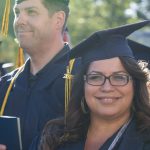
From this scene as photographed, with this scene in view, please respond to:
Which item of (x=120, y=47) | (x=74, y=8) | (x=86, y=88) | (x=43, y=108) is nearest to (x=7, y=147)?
(x=43, y=108)

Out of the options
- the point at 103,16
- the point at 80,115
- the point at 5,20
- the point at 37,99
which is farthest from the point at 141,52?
the point at 103,16

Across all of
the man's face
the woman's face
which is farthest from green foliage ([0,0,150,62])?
the woman's face

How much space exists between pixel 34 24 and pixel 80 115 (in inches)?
37.1

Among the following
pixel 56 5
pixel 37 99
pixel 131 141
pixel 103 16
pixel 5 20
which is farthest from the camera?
pixel 103 16

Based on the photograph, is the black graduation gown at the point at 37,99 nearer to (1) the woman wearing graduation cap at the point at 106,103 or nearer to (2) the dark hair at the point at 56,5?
(2) the dark hair at the point at 56,5

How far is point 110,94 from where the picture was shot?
3697mm

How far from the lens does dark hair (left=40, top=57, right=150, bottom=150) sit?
3748 mm

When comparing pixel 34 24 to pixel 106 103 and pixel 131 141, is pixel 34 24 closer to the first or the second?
pixel 106 103

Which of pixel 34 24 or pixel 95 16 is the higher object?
pixel 95 16

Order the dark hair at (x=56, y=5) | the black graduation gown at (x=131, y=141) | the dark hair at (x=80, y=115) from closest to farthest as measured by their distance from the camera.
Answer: the black graduation gown at (x=131, y=141), the dark hair at (x=80, y=115), the dark hair at (x=56, y=5)

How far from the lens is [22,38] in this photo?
14.8 ft

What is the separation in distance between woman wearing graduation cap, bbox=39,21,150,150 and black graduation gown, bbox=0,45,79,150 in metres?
0.44

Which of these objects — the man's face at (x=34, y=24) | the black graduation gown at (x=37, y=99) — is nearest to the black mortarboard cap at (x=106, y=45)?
the black graduation gown at (x=37, y=99)

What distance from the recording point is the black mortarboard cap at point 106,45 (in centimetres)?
383
